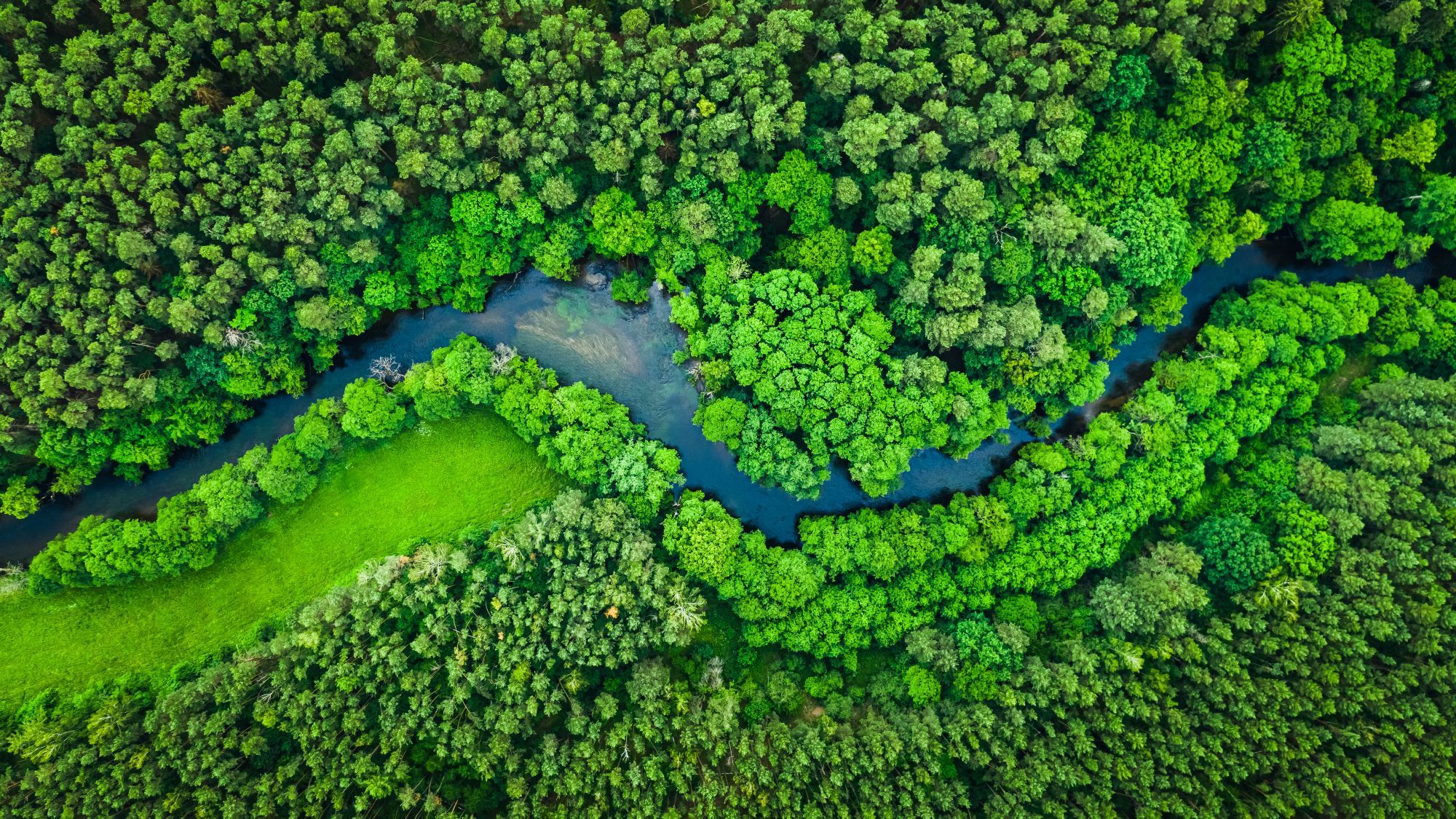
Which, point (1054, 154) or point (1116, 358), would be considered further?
point (1116, 358)

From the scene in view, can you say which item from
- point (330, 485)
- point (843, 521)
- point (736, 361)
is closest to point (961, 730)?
point (843, 521)

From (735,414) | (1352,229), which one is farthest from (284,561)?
(1352,229)

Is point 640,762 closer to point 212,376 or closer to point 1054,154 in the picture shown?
point 212,376

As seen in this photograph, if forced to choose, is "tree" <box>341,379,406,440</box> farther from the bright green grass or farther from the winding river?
the winding river

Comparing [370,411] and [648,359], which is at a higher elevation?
[648,359]

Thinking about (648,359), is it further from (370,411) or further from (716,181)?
(370,411)

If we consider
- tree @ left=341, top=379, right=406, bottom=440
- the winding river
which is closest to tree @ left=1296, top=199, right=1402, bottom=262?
the winding river

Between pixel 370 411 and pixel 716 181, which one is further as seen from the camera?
pixel 370 411
